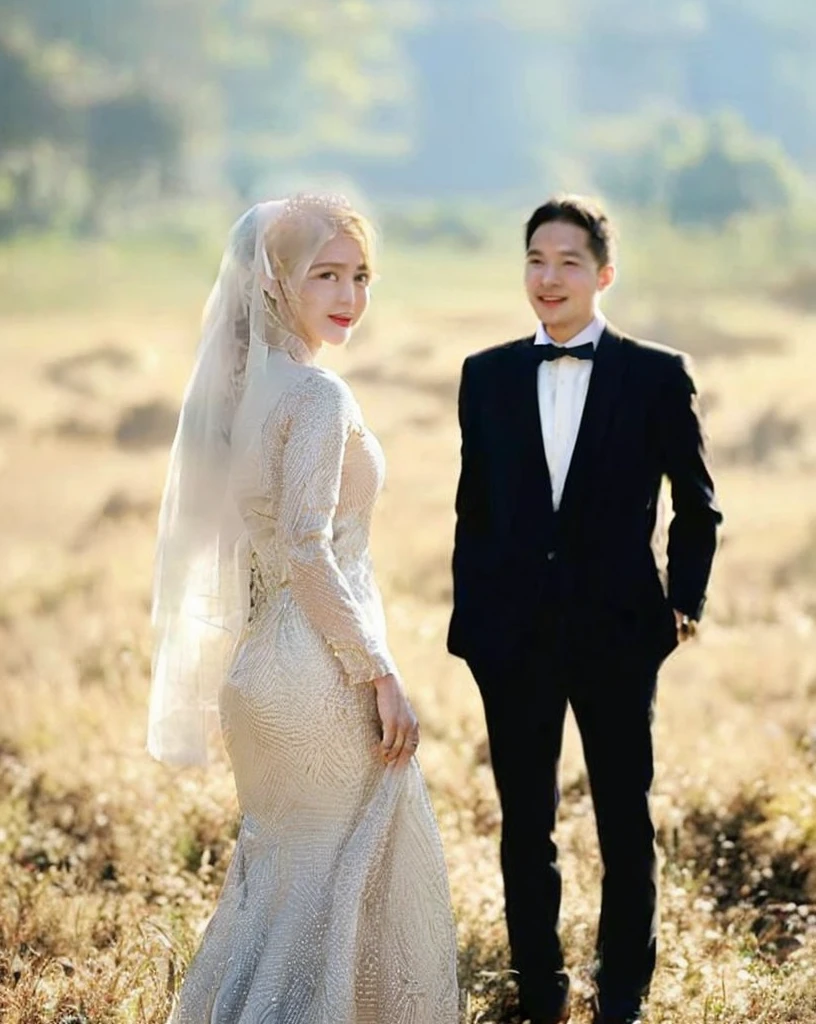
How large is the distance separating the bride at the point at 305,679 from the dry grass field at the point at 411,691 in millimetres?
538

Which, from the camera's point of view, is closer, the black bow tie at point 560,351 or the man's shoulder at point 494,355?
the black bow tie at point 560,351

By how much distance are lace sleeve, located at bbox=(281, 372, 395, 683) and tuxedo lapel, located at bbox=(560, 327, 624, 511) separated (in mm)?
654

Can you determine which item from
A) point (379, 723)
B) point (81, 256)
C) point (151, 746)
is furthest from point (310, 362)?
point (81, 256)

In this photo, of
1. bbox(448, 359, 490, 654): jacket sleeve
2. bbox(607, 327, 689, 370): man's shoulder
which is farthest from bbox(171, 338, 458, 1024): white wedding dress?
bbox(607, 327, 689, 370): man's shoulder

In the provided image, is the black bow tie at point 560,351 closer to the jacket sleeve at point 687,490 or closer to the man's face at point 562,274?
the man's face at point 562,274

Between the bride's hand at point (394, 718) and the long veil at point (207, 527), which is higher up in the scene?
the long veil at point (207, 527)

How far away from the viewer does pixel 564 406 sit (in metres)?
3.78

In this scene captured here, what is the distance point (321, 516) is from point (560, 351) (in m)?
0.84

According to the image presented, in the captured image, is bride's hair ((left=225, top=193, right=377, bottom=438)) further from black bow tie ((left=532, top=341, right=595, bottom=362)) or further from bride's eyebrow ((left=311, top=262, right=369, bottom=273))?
black bow tie ((left=532, top=341, right=595, bottom=362))

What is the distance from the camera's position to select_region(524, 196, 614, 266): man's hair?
12.1 feet

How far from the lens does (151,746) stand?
3736mm

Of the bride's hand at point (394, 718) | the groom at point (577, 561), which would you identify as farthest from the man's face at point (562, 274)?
the bride's hand at point (394, 718)

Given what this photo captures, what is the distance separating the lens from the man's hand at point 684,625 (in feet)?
12.3

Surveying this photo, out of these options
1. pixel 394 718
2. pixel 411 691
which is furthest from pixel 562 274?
pixel 411 691
